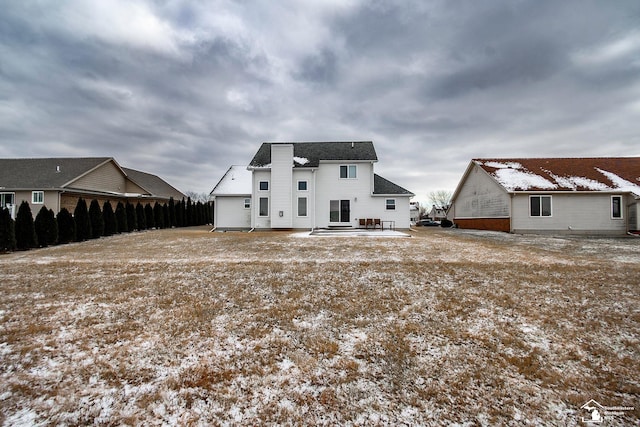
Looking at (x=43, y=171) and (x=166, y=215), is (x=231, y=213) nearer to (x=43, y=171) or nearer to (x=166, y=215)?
(x=166, y=215)

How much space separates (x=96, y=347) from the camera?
3961 mm

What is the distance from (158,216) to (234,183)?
894cm

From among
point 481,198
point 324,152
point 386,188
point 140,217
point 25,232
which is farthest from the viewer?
point 140,217

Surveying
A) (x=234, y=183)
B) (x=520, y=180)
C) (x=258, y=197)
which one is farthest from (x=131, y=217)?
(x=520, y=180)

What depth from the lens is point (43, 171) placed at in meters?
23.6

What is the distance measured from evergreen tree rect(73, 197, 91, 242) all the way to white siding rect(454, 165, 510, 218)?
26497 millimetres

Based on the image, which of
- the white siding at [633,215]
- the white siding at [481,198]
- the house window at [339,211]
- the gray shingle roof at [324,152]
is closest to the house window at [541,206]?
the white siding at [481,198]

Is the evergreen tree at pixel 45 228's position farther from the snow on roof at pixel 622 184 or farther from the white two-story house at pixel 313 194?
the snow on roof at pixel 622 184

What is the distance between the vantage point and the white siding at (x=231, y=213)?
21.4 meters

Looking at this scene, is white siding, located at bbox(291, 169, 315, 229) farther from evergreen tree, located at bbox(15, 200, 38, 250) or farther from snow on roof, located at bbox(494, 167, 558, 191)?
evergreen tree, located at bbox(15, 200, 38, 250)

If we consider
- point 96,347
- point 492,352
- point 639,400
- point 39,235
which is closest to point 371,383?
point 492,352

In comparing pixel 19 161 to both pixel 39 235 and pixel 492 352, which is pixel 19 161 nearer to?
pixel 39 235

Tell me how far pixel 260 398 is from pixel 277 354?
774mm

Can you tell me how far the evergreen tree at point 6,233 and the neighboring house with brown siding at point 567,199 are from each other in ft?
89.8
